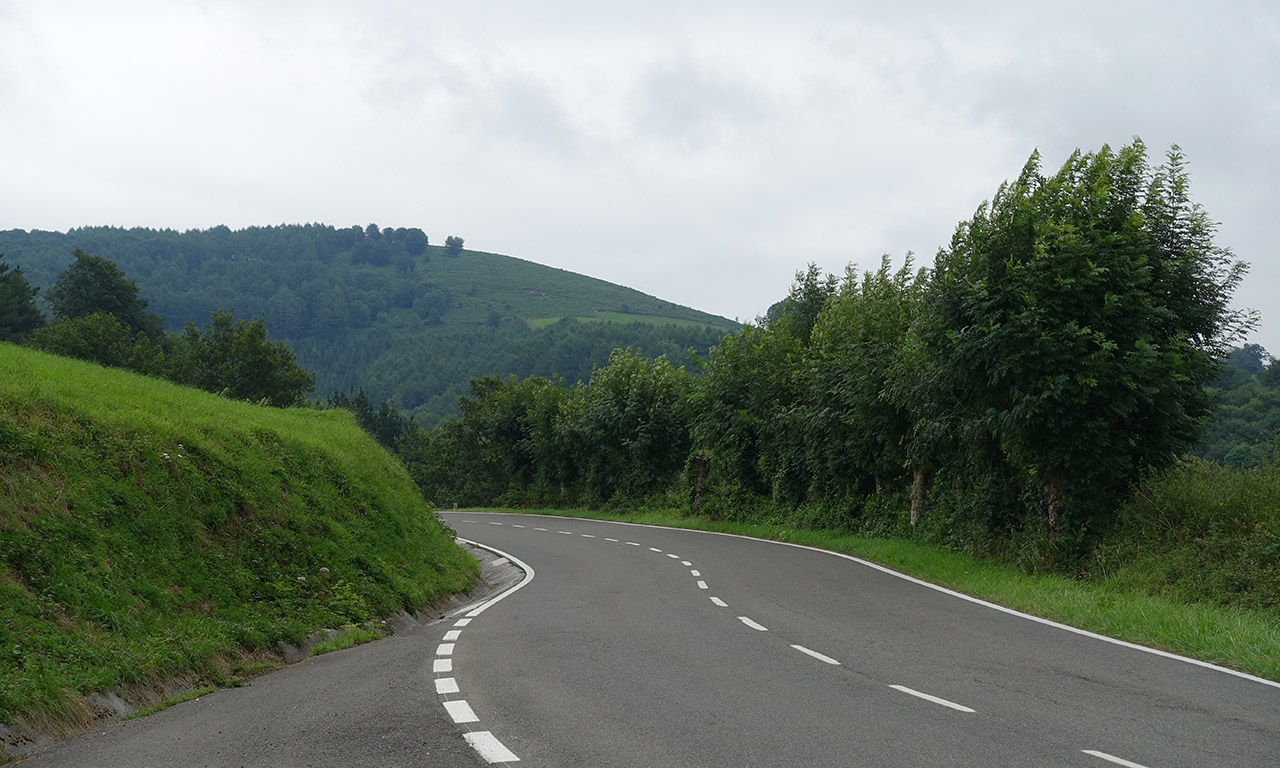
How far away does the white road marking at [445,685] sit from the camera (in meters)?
7.37

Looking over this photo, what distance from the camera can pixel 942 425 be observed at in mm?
19156

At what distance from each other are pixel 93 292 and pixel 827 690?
78438 millimetres

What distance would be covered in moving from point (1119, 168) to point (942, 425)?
5960mm

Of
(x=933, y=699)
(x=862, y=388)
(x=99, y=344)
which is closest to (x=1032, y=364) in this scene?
(x=862, y=388)

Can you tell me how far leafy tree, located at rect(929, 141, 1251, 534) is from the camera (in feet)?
49.4

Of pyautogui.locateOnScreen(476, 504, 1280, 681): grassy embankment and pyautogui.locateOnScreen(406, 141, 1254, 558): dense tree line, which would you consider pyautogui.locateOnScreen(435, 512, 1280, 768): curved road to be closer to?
pyautogui.locateOnScreen(476, 504, 1280, 681): grassy embankment

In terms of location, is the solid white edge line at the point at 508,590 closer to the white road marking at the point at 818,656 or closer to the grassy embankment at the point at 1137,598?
Result: the white road marking at the point at 818,656

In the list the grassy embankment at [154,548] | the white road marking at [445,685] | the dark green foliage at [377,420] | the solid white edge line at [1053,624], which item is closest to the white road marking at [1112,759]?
the solid white edge line at [1053,624]

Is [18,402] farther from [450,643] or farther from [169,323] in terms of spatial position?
[169,323]

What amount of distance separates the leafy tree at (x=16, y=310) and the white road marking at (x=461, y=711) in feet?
236

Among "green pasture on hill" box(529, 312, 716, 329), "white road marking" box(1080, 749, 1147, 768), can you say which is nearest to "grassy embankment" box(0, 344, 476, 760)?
"white road marking" box(1080, 749, 1147, 768)

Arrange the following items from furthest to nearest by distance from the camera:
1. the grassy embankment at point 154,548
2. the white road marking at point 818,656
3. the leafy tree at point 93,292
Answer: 1. the leafy tree at point 93,292
2. the white road marking at point 818,656
3. the grassy embankment at point 154,548

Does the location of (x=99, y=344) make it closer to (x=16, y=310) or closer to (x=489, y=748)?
(x=16, y=310)

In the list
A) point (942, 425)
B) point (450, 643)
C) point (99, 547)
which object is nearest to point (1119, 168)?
point (942, 425)
